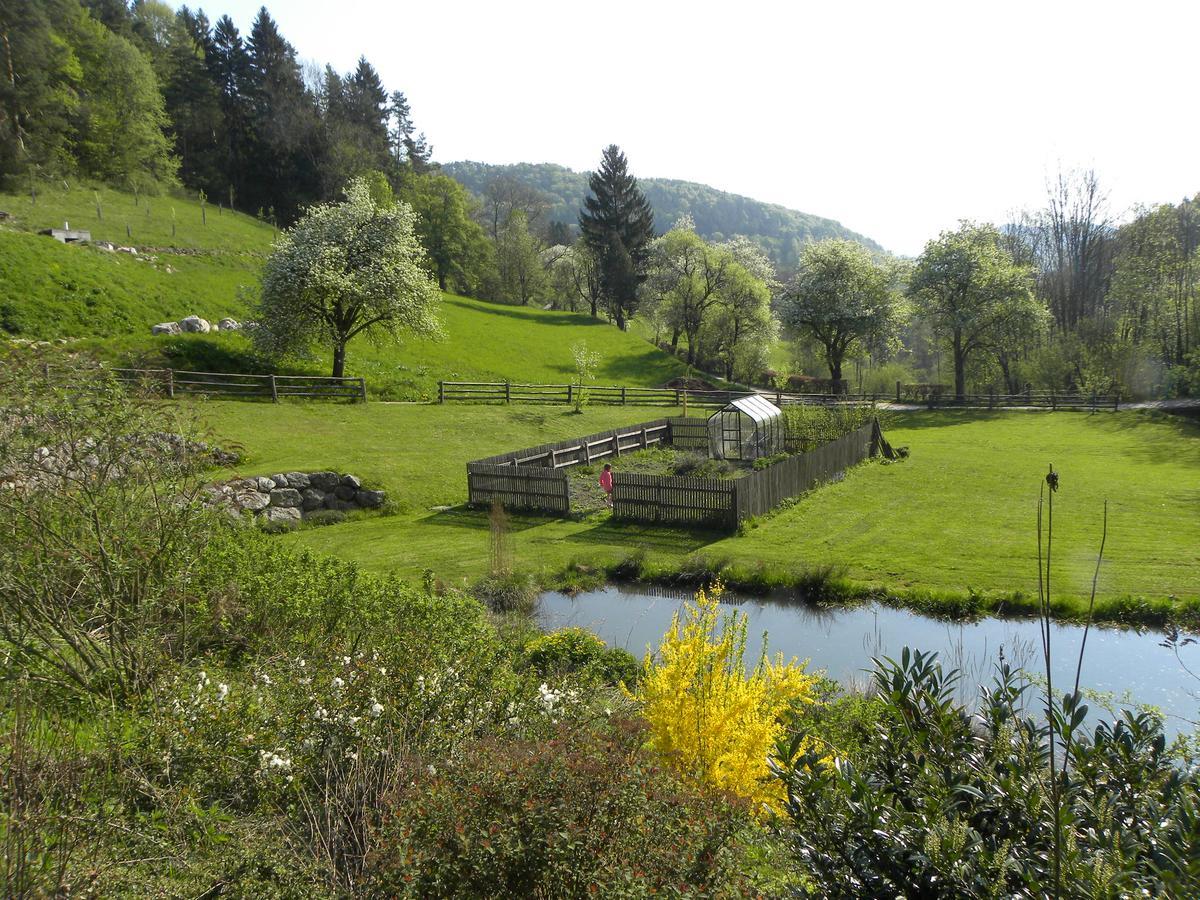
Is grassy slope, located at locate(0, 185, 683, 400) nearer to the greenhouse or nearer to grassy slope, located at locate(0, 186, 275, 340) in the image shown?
grassy slope, located at locate(0, 186, 275, 340)

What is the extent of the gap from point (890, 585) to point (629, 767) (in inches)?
419

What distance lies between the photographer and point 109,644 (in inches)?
295

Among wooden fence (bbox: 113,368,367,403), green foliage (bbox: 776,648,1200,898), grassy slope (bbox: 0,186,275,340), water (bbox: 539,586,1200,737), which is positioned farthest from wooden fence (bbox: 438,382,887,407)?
green foliage (bbox: 776,648,1200,898)

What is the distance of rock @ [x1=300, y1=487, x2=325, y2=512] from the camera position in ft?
65.6

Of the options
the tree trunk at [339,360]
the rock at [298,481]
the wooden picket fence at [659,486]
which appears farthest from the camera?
the tree trunk at [339,360]

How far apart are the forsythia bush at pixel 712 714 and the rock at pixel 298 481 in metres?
15.8

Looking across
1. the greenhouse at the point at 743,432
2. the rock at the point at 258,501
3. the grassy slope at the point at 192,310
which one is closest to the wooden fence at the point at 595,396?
the grassy slope at the point at 192,310

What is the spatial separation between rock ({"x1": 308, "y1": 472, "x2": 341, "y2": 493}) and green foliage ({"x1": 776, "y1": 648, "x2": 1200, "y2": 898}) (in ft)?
61.3

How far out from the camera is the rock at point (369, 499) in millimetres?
20812

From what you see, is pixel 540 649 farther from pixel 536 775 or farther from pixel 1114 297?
pixel 1114 297

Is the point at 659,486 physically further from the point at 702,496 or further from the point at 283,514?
the point at 283,514

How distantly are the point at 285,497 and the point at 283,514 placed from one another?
636 mm

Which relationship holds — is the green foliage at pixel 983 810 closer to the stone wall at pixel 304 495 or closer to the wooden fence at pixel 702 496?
the wooden fence at pixel 702 496

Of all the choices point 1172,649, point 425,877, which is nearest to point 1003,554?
point 1172,649
